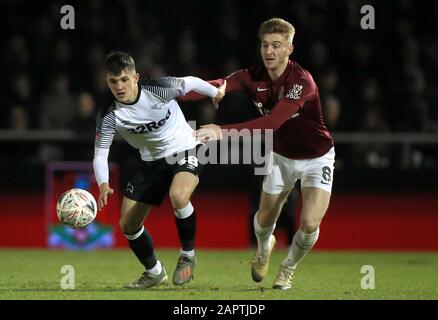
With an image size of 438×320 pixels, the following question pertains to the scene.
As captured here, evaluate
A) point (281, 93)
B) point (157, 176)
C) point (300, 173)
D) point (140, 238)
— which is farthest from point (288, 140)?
point (140, 238)

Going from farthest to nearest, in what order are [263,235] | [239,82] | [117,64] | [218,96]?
[263,235], [239,82], [218,96], [117,64]

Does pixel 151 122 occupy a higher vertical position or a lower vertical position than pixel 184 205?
higher

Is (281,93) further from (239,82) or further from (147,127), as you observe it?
(147,127)

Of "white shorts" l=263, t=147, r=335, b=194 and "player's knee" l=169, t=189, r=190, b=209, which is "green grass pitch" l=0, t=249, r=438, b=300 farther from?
"white shorts" l=263, t=147, r=335, b=194

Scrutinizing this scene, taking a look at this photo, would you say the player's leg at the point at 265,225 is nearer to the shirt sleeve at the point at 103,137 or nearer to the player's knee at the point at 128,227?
the player's knee at the point at 128,227

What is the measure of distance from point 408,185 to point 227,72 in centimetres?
287

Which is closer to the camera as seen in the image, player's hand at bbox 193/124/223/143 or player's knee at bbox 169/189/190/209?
player's hand at bbox 193/124/223/143

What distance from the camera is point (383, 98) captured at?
1368cm

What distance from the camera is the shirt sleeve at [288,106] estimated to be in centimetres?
758

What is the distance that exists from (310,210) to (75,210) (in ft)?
6.16

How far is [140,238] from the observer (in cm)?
820

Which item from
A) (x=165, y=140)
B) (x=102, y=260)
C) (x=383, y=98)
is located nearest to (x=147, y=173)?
(x=165, y=140)

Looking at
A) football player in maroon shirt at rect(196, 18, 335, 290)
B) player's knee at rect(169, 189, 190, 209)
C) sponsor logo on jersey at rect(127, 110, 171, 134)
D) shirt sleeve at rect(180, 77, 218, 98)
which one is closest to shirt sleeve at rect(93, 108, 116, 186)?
sponsor logo on jersey at rect(127, 110, 171, 134)

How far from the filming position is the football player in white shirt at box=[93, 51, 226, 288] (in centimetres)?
798
